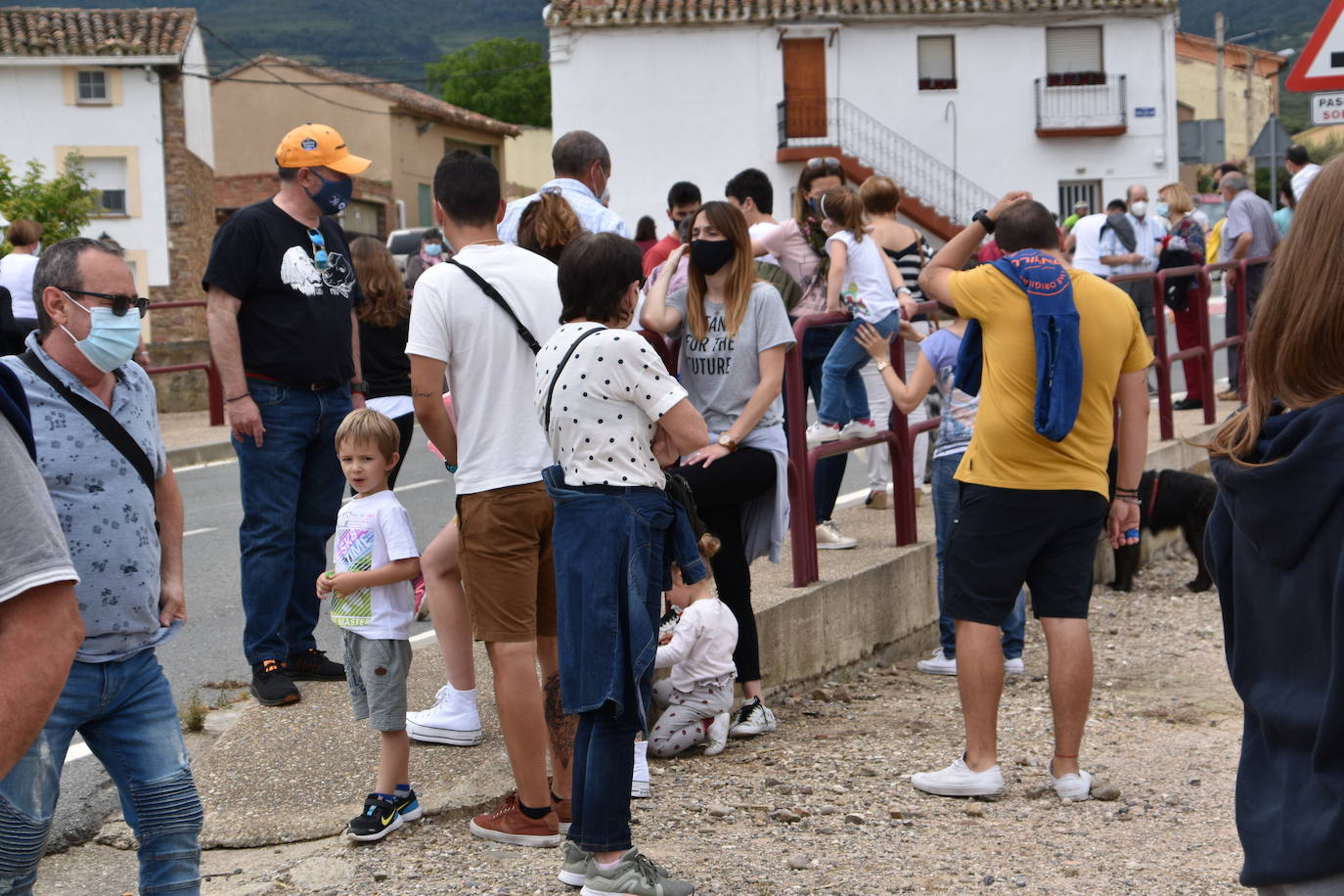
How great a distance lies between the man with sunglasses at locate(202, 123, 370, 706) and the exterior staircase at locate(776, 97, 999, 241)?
109 ft

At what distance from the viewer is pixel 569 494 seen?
13.2ft

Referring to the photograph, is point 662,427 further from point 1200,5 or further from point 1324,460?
→ point 1200,5

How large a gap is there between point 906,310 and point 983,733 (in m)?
2.43

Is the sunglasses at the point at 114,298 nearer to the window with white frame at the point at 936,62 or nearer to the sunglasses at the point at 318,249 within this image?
the sunglasses at the point at 318,249

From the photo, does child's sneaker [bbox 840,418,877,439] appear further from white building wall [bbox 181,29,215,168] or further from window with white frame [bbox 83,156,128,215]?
window with white frame [bbox 83,156,128,215]

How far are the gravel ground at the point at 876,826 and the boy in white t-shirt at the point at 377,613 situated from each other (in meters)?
0.13

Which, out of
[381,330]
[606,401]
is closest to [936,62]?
[381,330]

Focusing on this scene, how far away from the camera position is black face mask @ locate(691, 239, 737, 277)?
17.7ft

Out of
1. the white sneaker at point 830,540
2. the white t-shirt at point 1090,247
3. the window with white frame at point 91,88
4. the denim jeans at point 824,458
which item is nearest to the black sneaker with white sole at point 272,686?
the white sneaker at point 830,540

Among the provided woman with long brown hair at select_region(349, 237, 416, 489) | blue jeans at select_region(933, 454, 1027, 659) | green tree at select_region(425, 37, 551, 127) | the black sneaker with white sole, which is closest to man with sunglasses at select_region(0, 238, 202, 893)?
the black sneaker with white sole

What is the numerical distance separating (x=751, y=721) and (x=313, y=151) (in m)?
2.51

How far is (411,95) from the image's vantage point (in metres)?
55.6

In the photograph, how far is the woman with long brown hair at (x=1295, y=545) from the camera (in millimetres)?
2062

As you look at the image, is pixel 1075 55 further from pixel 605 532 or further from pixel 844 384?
pixel 605 532
